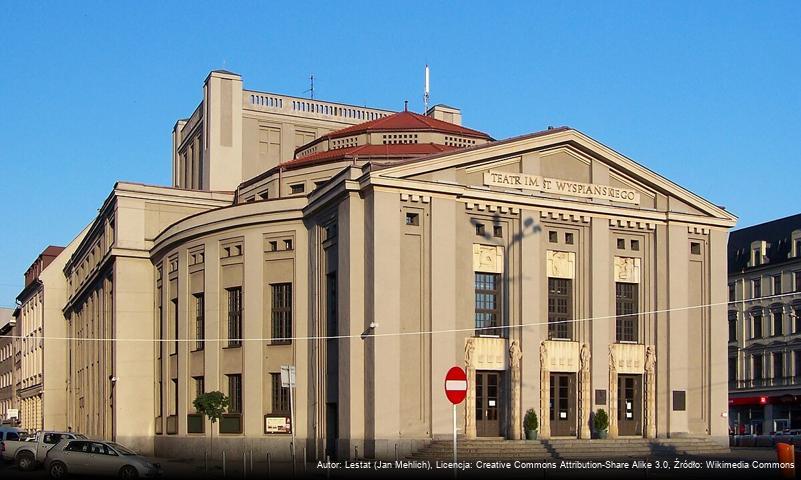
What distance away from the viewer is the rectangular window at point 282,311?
48.0 m

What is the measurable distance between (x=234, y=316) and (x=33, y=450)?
11336mm

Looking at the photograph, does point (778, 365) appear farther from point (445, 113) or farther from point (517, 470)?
point (517, 470)

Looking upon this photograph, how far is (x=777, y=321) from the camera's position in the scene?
80875 millimetres

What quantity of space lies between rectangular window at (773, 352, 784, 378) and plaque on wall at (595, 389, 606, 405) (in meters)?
39.0

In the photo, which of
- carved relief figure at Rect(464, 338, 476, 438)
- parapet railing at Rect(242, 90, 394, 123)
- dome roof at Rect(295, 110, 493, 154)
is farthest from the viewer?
parapet railing at Rect(242, 90, 394, 123)

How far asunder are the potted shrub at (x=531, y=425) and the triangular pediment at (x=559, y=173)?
9.53m

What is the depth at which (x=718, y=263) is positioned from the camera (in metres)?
50.4

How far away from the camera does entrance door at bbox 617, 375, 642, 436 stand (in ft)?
155

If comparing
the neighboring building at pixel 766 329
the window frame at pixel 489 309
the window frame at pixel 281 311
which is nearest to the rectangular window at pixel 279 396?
the window frame at pixel 281 311

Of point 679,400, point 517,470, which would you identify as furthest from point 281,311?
point 679,400

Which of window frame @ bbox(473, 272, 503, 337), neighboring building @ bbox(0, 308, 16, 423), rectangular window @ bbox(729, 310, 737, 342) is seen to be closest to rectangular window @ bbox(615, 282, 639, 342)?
window frame @ bbox(473, 272, 503, 337)

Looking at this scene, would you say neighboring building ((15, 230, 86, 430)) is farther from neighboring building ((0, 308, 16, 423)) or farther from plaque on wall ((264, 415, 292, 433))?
plaque on wall ((264, 415, 292, 433))

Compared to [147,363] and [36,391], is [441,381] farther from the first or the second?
[36,391]

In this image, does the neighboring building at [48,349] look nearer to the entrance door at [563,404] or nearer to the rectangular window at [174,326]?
the rectangular window at [174,326]
